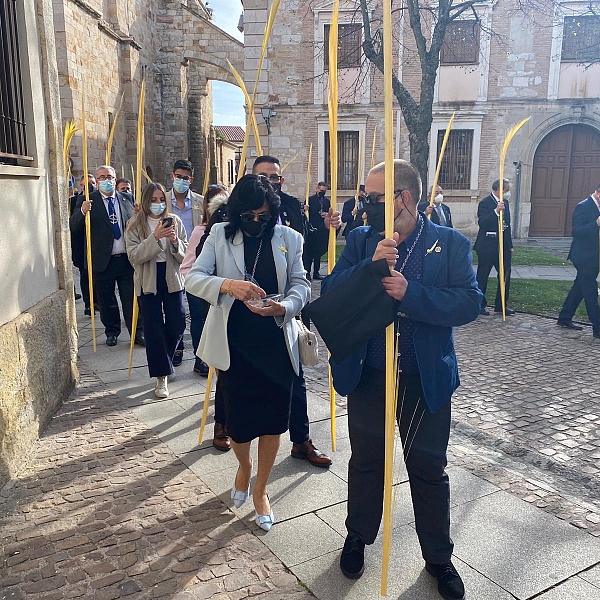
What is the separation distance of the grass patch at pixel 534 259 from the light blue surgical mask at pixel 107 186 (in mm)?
10028

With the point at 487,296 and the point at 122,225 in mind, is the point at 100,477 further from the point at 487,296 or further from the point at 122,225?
the point at 487,296

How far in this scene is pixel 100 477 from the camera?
151 inches

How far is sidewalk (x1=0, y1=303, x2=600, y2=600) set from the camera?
278 cm

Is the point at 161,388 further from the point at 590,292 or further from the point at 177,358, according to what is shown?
the point at 590,292

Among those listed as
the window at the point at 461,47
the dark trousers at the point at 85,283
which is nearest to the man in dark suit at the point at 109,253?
the dark trousers at the point at 85,283

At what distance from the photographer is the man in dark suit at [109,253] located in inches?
275

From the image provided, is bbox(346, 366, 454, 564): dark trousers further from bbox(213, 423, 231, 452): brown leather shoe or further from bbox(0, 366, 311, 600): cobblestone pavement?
bbox(213, 423, 231, 452): brown leather shoe

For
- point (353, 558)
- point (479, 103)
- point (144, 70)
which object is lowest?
point (353, 558)

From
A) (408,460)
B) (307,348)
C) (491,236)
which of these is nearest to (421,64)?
(491,236)

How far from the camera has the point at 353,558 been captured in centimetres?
284

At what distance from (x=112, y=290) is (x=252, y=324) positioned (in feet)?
15.1

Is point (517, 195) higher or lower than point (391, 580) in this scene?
higher

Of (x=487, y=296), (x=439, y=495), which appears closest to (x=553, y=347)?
(x=487, y=296)

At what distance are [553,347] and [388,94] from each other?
5844mm
